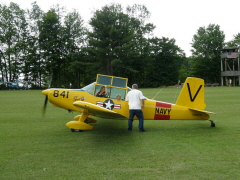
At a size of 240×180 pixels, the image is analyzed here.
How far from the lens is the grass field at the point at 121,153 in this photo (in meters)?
4.27

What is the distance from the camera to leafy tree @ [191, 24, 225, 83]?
65125mm

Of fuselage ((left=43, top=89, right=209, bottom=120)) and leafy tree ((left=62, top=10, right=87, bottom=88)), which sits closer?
fuselage ((left=43, top=89, right=209, bottom=120))

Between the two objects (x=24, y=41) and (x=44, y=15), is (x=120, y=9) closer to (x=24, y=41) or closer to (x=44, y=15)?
(x=44, y=15)

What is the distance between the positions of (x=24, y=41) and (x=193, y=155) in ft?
200

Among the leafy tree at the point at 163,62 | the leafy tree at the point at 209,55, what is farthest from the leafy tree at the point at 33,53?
the leafy tree at the point at 209,55

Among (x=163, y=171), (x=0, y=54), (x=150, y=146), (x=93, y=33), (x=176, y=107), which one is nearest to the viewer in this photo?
(x=163, y=171)

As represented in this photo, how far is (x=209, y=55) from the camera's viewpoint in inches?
2633

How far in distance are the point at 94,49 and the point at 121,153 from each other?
49.2m

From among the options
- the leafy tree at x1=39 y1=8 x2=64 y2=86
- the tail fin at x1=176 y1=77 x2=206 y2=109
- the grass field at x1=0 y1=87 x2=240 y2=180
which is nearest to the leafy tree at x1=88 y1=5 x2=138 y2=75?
the leafy tree at x1=39 y1=8 x2=64 y2=86

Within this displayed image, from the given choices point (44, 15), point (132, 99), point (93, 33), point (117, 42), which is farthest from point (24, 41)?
Answer: point (132, 99)

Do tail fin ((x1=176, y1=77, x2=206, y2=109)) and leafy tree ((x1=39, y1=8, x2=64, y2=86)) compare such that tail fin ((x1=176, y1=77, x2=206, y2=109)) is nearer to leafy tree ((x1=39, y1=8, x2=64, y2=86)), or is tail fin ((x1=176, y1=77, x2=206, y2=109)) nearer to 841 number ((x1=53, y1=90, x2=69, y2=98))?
841 number ((x1=53, y1=90, x2=69, y2=98))

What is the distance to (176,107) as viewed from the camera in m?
8.20

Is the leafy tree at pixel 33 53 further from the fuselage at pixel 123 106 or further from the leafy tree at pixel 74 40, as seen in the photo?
the fuselage at pixel 123 106

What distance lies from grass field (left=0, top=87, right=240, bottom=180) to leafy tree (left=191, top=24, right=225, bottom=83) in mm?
60703
